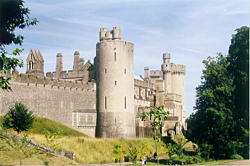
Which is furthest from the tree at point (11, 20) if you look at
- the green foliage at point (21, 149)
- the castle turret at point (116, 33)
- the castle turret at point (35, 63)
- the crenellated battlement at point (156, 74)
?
the crenellated battlement at point (156, 74)

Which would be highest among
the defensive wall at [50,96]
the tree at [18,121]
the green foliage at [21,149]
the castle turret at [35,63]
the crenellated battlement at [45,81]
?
the castle turret at [35,63]

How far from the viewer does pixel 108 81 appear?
38969 millimetres

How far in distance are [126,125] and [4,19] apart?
949 inches

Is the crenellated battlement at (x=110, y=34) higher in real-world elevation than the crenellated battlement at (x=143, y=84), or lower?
higher

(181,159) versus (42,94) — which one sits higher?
(42,94)

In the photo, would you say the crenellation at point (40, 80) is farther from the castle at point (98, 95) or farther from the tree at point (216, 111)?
the tree at point (216, 111)

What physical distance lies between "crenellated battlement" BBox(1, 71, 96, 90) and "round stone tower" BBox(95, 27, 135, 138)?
1.65 m

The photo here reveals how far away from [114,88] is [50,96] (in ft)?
24.4

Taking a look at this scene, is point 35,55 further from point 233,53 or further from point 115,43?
point 233,53

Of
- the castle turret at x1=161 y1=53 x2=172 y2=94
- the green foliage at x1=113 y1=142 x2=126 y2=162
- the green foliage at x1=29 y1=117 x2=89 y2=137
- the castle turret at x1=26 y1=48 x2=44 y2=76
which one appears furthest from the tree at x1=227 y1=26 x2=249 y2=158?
the castle turret at x1=161 y1=53 x2=172 y2=94

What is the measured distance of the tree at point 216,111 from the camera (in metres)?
29.5

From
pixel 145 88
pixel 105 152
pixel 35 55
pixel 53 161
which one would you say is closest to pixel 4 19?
pixel 53 161

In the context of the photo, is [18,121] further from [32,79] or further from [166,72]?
[166,72]

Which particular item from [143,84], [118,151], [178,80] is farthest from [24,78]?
[178,80]
